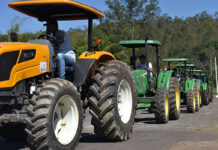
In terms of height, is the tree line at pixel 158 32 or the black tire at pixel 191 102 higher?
the tree line at pixel 158 32

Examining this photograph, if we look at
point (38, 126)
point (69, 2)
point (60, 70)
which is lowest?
point (38, 126)

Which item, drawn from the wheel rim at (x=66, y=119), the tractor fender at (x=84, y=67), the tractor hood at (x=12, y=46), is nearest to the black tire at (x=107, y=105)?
the tractor fender at (x=84, y=67)

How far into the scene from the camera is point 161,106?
36.3 ft

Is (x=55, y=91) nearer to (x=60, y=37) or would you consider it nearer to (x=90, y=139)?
(x=60, y=37)

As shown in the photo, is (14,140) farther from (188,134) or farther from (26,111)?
(188,134)

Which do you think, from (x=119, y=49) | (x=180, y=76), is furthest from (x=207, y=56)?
(x=180, y=76)

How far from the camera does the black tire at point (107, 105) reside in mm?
6848

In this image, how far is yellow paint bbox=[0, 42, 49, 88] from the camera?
18.6 feet

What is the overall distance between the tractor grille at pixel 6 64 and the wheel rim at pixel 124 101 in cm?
257

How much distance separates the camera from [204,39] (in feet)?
250

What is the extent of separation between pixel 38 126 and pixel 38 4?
2432 mm

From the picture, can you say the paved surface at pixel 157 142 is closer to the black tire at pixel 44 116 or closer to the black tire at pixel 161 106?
the black tire at pixel 44 116

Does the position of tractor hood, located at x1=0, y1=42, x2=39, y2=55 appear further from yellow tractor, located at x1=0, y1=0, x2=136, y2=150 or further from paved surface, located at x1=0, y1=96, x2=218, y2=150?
paved surface, located at x1=0, y1=96, x2=218, y2=150

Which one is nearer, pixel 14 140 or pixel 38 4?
pixel 38 4
